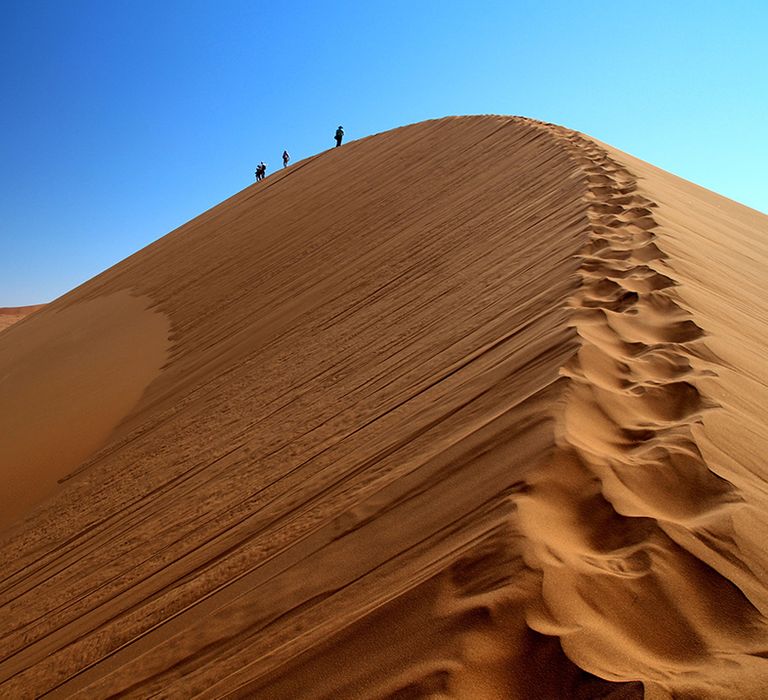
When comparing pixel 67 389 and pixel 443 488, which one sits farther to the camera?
pixel 67 389

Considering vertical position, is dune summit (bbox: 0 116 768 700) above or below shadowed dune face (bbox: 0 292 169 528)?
below

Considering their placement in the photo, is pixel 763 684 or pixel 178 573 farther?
pixel 178 573

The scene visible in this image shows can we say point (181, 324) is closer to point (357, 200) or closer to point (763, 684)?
point (357, 200)

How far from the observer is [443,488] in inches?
88.7

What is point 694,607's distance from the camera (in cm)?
→ 155

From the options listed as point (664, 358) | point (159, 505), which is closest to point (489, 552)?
point (664, 358)

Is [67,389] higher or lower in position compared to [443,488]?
higher

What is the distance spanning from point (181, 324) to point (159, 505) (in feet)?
16.2

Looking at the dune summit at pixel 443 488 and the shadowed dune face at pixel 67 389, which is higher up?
the shadowed dune face at pixel 67 389

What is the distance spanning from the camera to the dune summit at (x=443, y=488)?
157cm

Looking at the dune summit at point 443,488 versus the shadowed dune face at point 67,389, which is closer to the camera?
the dune summit at point 443,488

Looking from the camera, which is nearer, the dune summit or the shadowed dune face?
the dune summit

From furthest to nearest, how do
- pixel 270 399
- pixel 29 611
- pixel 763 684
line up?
pixel 270 399 → pixel 29 611 → pixel 763 684

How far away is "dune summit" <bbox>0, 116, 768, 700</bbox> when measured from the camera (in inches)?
61.7
